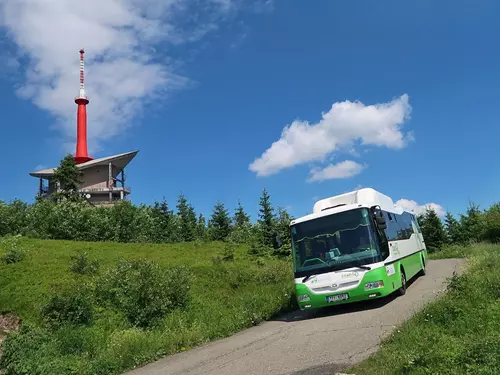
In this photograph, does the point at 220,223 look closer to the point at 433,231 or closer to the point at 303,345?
the point at 433,231

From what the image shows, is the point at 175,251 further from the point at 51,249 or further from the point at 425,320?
the point at 425,320

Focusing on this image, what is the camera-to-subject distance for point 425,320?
8008mm

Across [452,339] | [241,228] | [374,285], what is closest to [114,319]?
[374,285]

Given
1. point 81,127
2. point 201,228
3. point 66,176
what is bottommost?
point 201,228

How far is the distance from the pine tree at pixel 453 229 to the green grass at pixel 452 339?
4442cm

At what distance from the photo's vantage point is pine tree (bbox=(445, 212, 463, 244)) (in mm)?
50237

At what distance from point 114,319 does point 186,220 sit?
39.8 metres

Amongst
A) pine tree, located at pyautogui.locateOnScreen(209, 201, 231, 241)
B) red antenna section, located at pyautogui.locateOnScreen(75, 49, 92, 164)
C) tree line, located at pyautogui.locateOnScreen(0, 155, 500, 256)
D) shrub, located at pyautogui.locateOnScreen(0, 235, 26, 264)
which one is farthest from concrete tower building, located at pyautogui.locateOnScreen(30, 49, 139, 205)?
shrub, located at pyautogui.locateOnScreen(0, 235, 26, 264)

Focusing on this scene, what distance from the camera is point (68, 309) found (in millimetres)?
14648

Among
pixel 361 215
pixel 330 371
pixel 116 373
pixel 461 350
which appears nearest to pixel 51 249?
pixel 116 373

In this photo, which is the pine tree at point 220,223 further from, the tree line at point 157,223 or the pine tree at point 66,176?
the pine tree at point 66,176

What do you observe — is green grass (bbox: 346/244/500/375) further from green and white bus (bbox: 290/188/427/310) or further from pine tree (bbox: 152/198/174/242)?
pine tree (bbox: 152/198/174/242)

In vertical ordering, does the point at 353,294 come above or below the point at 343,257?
below

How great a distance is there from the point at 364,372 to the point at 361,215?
663cm
